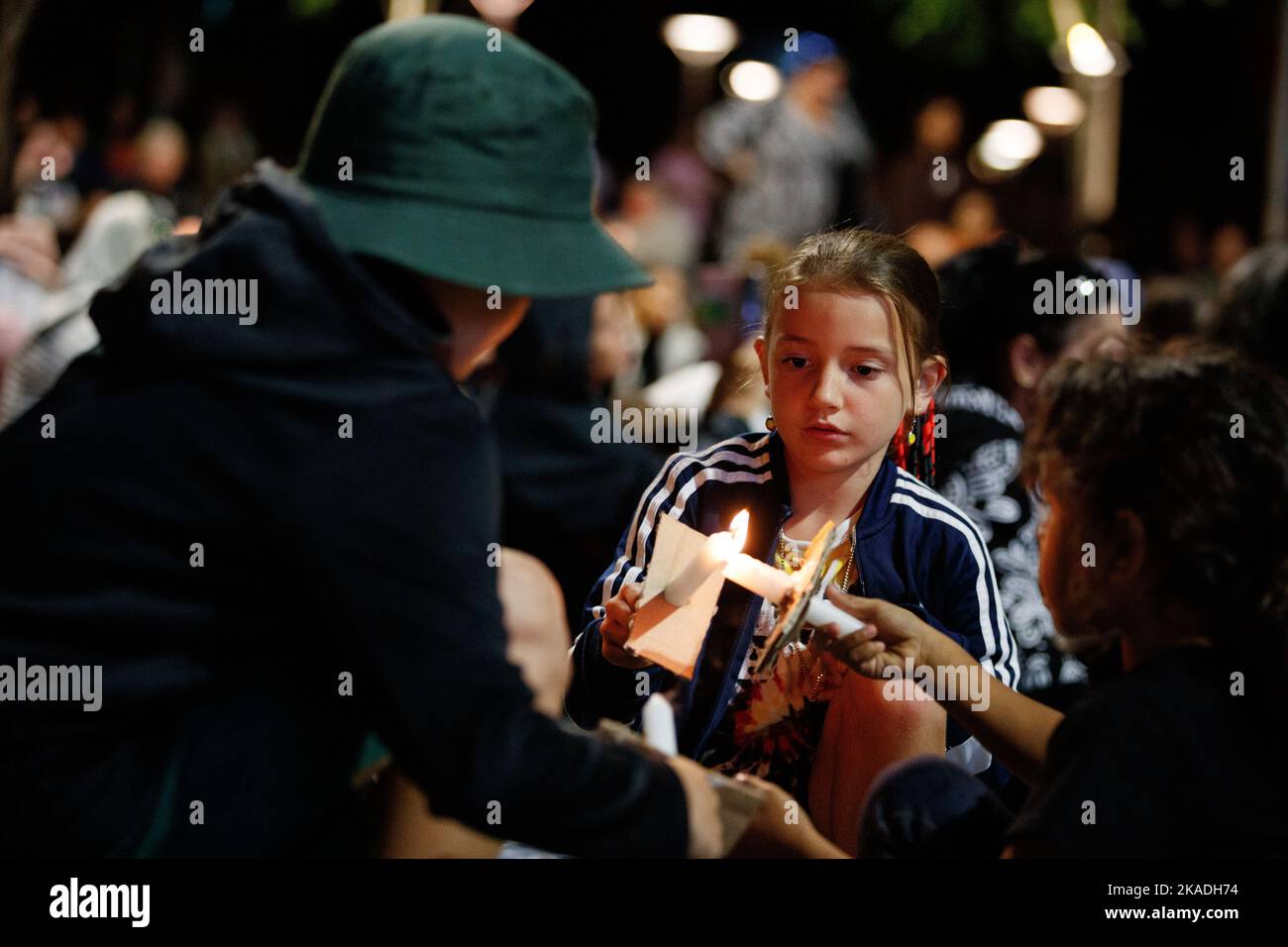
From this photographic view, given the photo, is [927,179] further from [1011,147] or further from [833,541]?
[833,541]

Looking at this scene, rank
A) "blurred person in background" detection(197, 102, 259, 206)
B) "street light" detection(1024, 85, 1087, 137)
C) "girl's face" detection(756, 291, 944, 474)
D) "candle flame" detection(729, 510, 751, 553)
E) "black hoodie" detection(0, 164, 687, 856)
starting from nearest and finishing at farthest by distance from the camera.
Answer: "black hoodie" detection(0, 164, 687, 856), "candle flame" detection(729, 510, 751, 553), "girl's face" detection(756, 291, 944, 474), "blurred person in background" detection(197, 102, 259, 206), "street light" detection(1024, 85, 1087, 137)

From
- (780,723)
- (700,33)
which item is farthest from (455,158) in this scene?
(700,33)

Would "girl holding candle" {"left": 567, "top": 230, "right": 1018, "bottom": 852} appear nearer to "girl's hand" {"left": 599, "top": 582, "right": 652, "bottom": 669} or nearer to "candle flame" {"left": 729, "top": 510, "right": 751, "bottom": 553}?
"girl's hand" {"left": 599, "top": 582, "right": 652, "bottom": 669}

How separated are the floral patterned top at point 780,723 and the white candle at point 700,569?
0.78ft

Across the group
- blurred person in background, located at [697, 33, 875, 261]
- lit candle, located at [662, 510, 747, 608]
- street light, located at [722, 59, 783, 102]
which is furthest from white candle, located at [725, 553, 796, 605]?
street light, located at [722, 59, 783, 102]

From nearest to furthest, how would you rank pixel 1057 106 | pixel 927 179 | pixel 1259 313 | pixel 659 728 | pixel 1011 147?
pixel 659 728 < pixel 1259 313 < pixel 927 179 < pixel 1011 147 < pixel 1057 106

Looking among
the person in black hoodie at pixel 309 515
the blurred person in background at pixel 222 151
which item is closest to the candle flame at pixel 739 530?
the person in black hoodie at pixel 309 515

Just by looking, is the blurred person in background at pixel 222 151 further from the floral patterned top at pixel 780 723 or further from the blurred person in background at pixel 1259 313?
the floral patterned top at pixel 780 723

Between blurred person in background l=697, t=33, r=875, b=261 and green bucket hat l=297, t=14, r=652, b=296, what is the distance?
598 centimetres

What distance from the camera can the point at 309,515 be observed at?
1426 millimetres

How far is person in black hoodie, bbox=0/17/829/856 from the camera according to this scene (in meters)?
1.45

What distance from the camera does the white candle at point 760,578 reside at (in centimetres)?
176

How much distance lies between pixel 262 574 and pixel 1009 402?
1944mm

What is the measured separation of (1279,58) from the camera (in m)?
7.66
